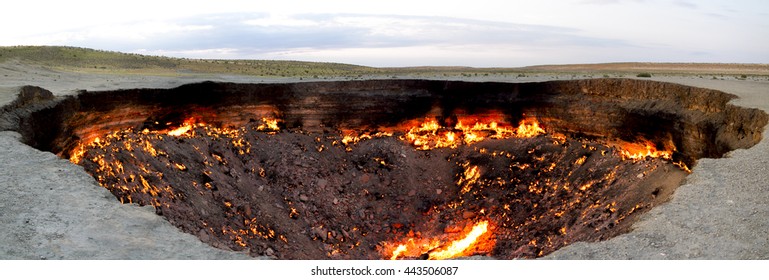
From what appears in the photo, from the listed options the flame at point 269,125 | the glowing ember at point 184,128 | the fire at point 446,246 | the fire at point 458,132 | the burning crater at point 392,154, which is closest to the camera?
the burning crater at point 392,154

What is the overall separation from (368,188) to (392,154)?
2442 millimetres

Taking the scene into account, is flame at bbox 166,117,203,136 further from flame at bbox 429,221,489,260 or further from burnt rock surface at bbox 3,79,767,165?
flame at bbox 429,221,489,260

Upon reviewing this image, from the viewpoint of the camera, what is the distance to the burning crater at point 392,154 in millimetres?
13797

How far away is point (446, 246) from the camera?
57.9 ft

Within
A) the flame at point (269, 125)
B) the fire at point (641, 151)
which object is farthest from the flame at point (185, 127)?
the fire at point (641, 151)

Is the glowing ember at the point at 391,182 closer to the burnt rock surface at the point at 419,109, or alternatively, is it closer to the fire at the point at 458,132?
the fire at the point at 458,132

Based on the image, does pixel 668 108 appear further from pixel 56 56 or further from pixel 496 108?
pixel 56 56

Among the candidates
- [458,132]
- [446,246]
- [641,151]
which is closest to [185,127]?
[446,246]

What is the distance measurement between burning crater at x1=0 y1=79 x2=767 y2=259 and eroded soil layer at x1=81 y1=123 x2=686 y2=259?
0.22 feet

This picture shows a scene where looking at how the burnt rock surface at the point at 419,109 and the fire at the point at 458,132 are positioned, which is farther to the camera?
the fire at the point at 458,132

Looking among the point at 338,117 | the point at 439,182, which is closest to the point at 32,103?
the point at 338,117

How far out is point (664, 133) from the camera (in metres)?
18.0

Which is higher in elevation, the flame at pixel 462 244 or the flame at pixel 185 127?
the flame at pixel 185 127

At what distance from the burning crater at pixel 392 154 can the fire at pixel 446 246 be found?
0.20 feet
